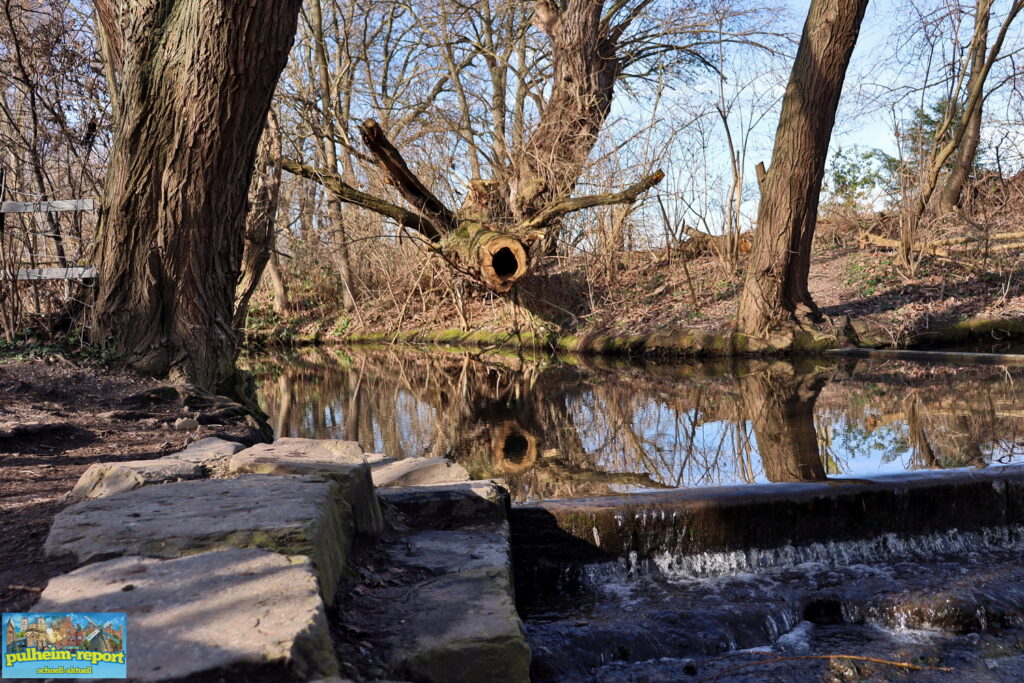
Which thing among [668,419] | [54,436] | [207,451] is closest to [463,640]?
[207,451]

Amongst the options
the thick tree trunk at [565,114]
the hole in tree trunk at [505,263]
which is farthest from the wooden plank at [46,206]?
the thick tree trunk at [565,114]

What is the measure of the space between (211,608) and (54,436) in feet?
11.7


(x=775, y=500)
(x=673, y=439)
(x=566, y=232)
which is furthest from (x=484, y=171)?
(x=775, y=500)

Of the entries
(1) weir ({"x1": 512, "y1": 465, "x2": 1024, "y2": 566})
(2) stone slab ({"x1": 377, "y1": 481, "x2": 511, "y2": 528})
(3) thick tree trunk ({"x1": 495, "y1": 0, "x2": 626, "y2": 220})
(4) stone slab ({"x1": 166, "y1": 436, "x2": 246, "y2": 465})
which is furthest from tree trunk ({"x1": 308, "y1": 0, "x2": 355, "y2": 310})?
(2) stone slab ({"x1": 377, "y1": 481, "x2": 511, "y2": 528})

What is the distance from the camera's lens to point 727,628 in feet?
12.2

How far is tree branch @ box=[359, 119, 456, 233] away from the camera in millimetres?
11477

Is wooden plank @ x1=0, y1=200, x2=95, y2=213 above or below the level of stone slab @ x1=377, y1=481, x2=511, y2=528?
above

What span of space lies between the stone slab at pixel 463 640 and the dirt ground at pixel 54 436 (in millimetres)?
1075

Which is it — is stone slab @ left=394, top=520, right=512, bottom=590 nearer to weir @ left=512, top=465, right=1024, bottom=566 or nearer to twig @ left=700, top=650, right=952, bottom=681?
weir @ left=512, top=465, right=1024, bottom=566

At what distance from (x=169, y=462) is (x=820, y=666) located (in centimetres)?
297

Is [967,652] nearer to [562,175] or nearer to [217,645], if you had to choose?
[217,645]

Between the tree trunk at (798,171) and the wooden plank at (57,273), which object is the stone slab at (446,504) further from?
the tree trunk at (798,171)

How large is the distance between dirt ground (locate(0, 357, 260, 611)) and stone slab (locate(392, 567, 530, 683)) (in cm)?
108

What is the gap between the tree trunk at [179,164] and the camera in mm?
6414
